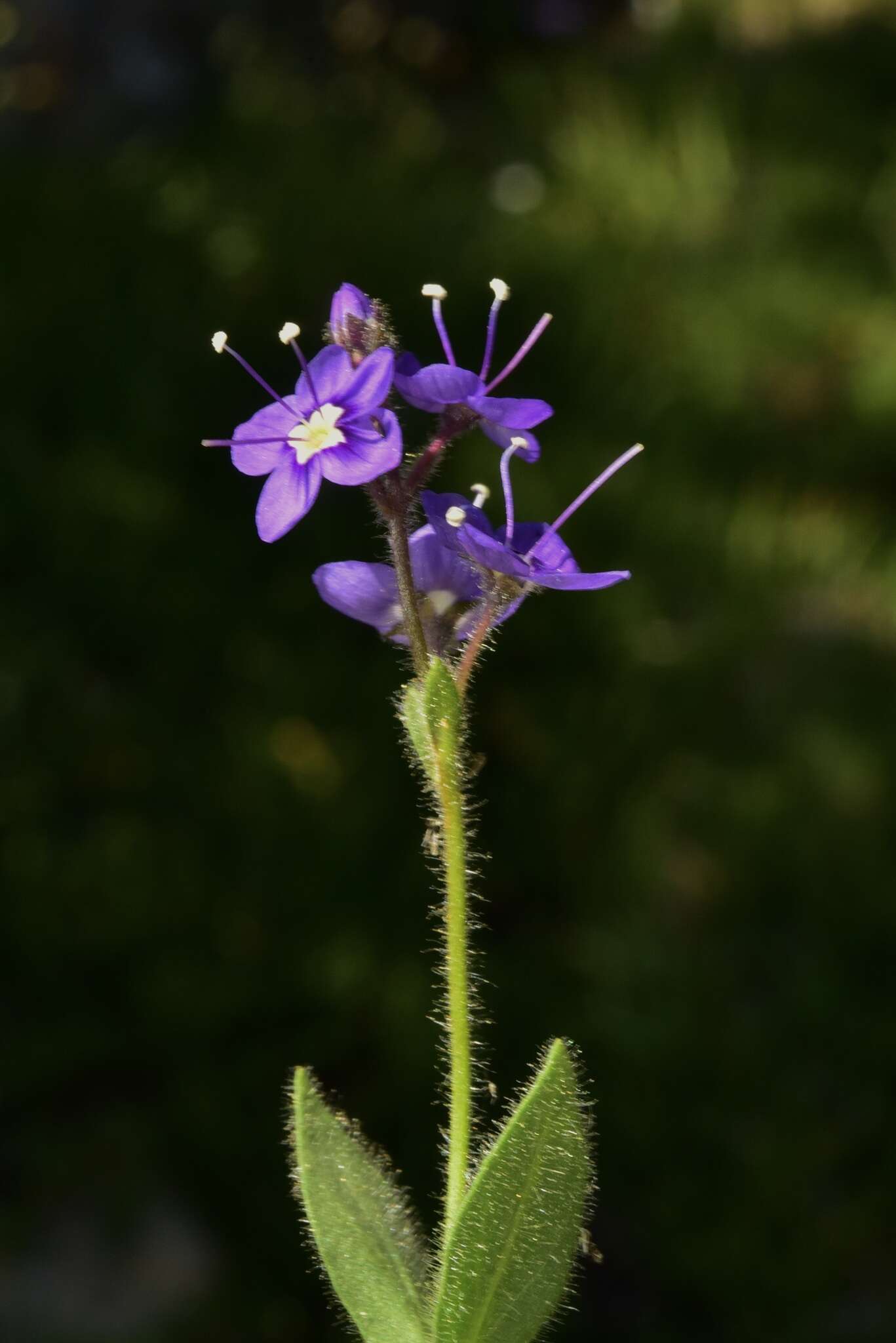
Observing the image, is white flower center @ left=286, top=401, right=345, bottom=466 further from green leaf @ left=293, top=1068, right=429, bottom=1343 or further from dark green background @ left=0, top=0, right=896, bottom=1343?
dark green background @ left=0, top=0, right=896, bottom=1343

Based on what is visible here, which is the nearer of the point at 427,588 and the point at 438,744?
the point at 438,744

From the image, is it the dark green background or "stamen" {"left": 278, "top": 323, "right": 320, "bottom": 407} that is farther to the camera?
the dark green background

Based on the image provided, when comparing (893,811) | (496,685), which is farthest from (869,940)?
(496,685)

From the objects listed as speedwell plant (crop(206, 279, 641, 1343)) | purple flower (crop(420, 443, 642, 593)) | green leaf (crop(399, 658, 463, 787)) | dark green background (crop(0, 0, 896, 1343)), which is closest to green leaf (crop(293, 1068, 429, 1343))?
speedwell plant (crop(206, 279, 641, 1343))

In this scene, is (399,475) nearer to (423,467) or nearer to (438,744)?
(423,467)

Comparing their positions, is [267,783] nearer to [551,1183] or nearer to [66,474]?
[66,474]

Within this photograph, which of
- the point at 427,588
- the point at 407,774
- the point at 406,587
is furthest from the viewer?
the point at 407,774

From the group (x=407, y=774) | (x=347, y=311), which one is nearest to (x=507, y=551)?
(x=347, y=311)
